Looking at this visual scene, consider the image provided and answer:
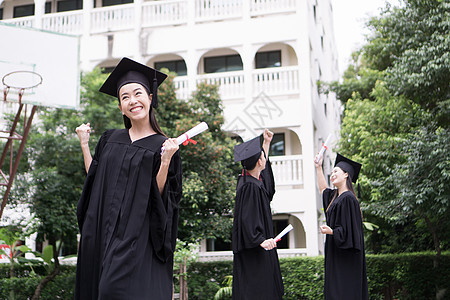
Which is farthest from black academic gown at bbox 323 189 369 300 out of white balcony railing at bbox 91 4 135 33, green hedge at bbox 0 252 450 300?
white balcony railing at bbox 91 4 135 33

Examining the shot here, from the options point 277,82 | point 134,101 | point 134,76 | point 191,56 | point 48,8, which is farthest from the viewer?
point 48,8

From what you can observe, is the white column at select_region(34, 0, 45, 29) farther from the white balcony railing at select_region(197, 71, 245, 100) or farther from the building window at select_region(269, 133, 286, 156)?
the building window at select_region(269, 133, 286, 156)

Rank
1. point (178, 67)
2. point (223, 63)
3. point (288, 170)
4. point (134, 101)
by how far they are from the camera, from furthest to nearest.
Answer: point (178, 67)
point (223, 63)
point (288, 170)
point (134, 101)

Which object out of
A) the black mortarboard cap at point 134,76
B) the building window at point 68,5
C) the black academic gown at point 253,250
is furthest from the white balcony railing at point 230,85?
the black mortarboard cap at point 134,76

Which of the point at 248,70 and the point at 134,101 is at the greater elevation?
the point at 248,70

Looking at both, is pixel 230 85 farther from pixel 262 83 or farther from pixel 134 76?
pixel 134 76

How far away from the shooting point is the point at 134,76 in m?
3.55

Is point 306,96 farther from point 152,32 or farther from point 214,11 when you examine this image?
point 152,32

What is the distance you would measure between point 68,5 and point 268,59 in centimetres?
861

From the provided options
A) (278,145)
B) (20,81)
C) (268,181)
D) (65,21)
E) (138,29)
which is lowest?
(268,181)

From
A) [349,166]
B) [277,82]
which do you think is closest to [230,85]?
[277,82]

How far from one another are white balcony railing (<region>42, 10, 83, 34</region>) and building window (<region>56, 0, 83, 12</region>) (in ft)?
5.71

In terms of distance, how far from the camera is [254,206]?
5805 millimetres

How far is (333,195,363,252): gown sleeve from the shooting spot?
595 centimetres
